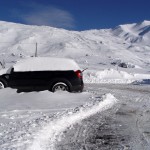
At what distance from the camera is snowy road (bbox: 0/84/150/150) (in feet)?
21.3

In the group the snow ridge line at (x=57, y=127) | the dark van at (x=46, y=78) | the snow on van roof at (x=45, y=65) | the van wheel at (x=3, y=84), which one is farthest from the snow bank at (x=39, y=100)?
the snow on van roof at (x=45, y=65)

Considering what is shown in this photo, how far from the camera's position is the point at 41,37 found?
195 m

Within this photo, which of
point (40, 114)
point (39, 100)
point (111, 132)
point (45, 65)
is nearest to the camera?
point (111, 132)

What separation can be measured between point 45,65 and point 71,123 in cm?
599

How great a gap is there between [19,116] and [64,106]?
7.17 ft

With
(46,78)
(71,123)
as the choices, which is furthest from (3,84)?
(71,123)

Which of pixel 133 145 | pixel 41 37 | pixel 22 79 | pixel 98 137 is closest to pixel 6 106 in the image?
pixel 22 79

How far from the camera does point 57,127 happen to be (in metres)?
7.81

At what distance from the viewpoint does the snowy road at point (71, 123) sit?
21.3 feet

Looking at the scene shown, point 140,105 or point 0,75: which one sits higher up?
point 0,75

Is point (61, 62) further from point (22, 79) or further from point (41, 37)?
point (41, 37)

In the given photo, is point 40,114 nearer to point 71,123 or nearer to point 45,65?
point 71,123

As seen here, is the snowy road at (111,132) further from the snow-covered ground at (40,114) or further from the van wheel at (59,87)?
the van wheel at (59,87)

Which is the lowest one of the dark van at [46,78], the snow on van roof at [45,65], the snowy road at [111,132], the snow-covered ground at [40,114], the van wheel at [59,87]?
the snowy road at [111,132]
